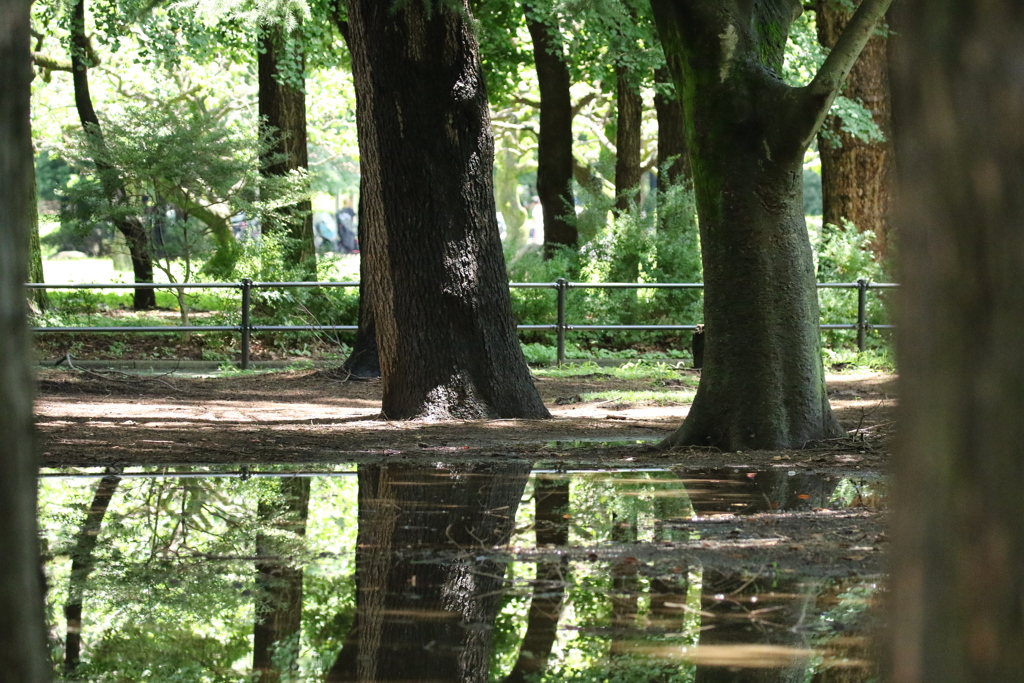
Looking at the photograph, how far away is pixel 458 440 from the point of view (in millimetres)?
8844

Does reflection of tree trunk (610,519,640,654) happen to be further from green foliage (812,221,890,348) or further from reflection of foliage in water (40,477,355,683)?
green foliage (812,221,890,348)

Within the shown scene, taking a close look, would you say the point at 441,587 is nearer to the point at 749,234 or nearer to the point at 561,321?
the point at 749,234

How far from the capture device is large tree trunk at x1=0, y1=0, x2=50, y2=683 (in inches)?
72.1

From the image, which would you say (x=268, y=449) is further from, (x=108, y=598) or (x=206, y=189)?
(x=206, y=189)

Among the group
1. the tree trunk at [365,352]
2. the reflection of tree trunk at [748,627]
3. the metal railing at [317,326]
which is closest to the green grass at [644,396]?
the metal railing at [317,326]

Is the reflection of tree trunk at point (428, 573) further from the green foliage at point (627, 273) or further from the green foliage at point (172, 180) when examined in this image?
the green foliage at point (172, 180)

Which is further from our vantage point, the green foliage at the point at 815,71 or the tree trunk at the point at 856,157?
the tree trunk at the point at 856,157

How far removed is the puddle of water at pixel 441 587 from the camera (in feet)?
11.6

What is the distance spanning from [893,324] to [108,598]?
332 cm

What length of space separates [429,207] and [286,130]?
40.2 feet

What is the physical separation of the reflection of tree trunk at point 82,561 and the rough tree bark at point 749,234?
396cm

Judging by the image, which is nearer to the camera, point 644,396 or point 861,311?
point 644,396

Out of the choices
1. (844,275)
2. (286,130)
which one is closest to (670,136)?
(844,275)

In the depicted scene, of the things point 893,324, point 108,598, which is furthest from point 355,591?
point 893,324
